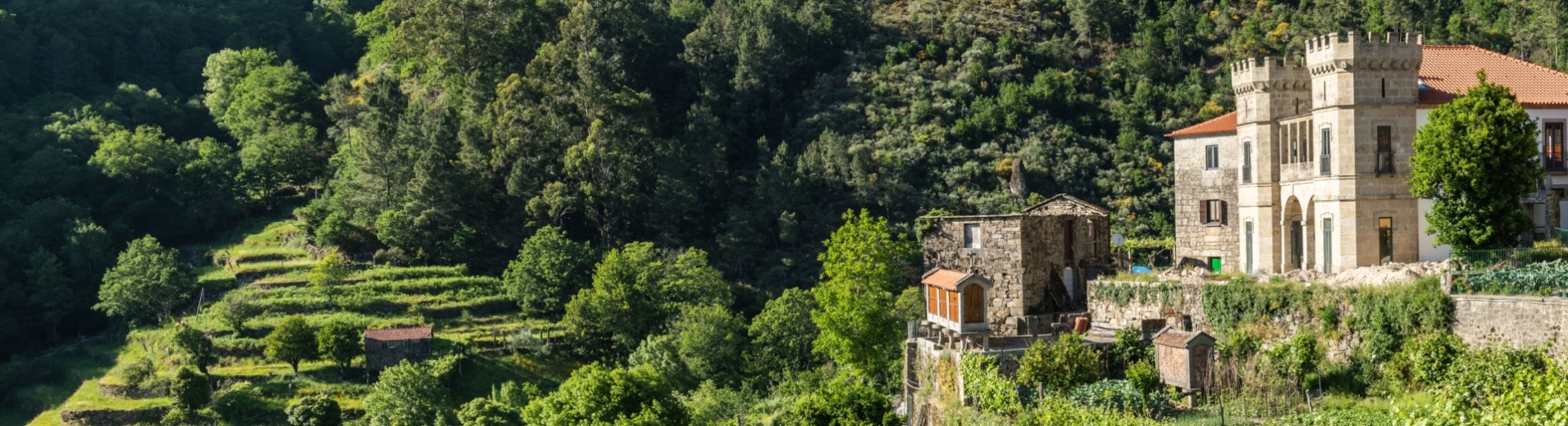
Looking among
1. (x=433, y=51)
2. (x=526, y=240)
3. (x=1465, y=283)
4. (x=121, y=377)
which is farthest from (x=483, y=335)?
(x=1465, y=283)

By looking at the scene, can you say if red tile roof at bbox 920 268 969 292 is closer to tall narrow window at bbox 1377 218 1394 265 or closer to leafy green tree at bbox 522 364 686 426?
leafy green tree at bbox 522 364 686 426

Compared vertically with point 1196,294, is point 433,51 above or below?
above

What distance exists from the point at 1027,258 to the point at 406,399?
2362 centimetres

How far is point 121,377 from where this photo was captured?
62.3m

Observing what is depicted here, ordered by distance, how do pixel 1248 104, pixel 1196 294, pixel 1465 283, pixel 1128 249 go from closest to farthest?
1. pixel 1465 283
2. pixel 1196 294
3. pixel 1248 104
4. pixel 1128 249

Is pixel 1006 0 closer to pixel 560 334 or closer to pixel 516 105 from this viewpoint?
pixel 516 105

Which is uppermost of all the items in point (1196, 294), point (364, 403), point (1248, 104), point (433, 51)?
point (433, 51)

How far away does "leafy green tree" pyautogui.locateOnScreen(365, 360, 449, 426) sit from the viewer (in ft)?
177

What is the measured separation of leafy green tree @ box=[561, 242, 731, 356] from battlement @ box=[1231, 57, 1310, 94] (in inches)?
1133

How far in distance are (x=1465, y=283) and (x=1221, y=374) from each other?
529 centimetres

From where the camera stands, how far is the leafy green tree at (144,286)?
228 ft

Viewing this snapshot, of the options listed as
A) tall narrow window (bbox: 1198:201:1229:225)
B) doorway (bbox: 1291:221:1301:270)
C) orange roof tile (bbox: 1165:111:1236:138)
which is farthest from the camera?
tall narrow window (bbox: 1198:201:1229:225)

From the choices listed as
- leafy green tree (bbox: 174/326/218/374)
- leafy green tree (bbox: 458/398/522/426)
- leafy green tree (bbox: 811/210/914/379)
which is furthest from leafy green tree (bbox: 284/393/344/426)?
leafy green tree (bbox: 811/210/914/379)

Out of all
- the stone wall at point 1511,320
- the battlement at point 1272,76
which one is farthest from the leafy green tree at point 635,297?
the stone wall at point 1511,320
